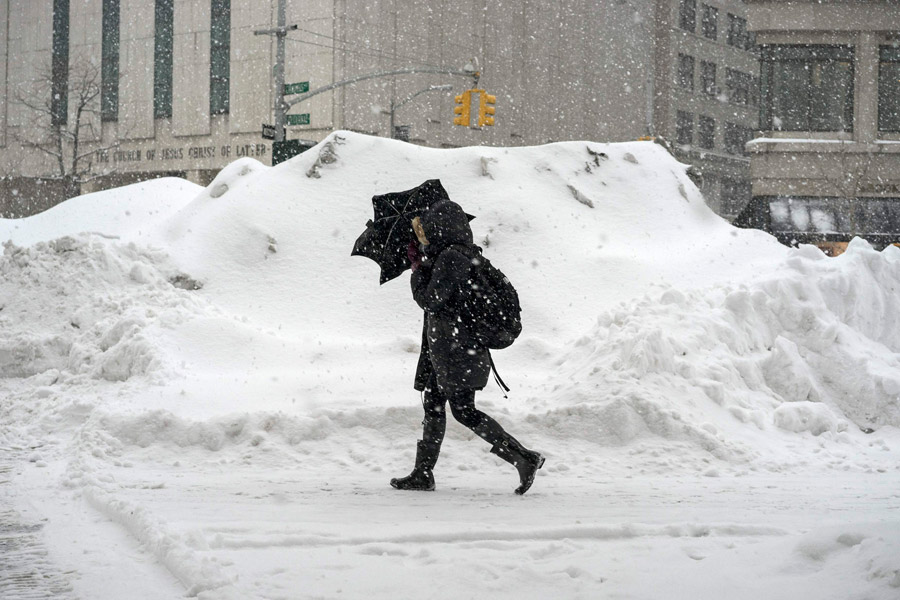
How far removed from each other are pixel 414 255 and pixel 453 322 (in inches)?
18.6

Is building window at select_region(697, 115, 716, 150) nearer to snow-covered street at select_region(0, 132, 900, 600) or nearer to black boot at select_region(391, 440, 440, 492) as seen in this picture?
snow-covered street at select_region(0, 132, 900, 600)

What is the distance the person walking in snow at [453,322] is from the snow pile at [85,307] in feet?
11.2

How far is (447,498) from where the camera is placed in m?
5.51

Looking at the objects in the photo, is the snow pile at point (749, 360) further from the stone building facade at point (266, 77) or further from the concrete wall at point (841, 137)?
the stone building facade at point (266, 77)

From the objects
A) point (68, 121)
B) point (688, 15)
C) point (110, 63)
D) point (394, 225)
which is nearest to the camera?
point (394, 225)

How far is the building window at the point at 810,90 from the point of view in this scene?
33.1m

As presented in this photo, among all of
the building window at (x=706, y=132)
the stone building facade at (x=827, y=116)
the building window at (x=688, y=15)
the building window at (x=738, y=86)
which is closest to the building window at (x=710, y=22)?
the building window at (x=688, y=15)

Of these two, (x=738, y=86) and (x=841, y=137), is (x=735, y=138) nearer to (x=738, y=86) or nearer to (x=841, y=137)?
(x=738, y=86)

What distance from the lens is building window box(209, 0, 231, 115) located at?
1524 inches

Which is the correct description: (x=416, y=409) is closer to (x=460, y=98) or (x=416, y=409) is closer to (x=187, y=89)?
(x=460, y=98)

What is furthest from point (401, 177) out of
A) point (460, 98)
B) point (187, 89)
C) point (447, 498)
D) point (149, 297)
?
point (187, 89)

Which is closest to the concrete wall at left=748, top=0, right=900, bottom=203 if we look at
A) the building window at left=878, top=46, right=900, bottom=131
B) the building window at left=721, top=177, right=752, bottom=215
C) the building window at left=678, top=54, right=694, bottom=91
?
the building window at left=878, top=46, right=900, bottom=131

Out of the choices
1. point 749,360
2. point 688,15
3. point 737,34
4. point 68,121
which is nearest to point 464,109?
point 749,360

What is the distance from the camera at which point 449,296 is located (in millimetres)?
5406
